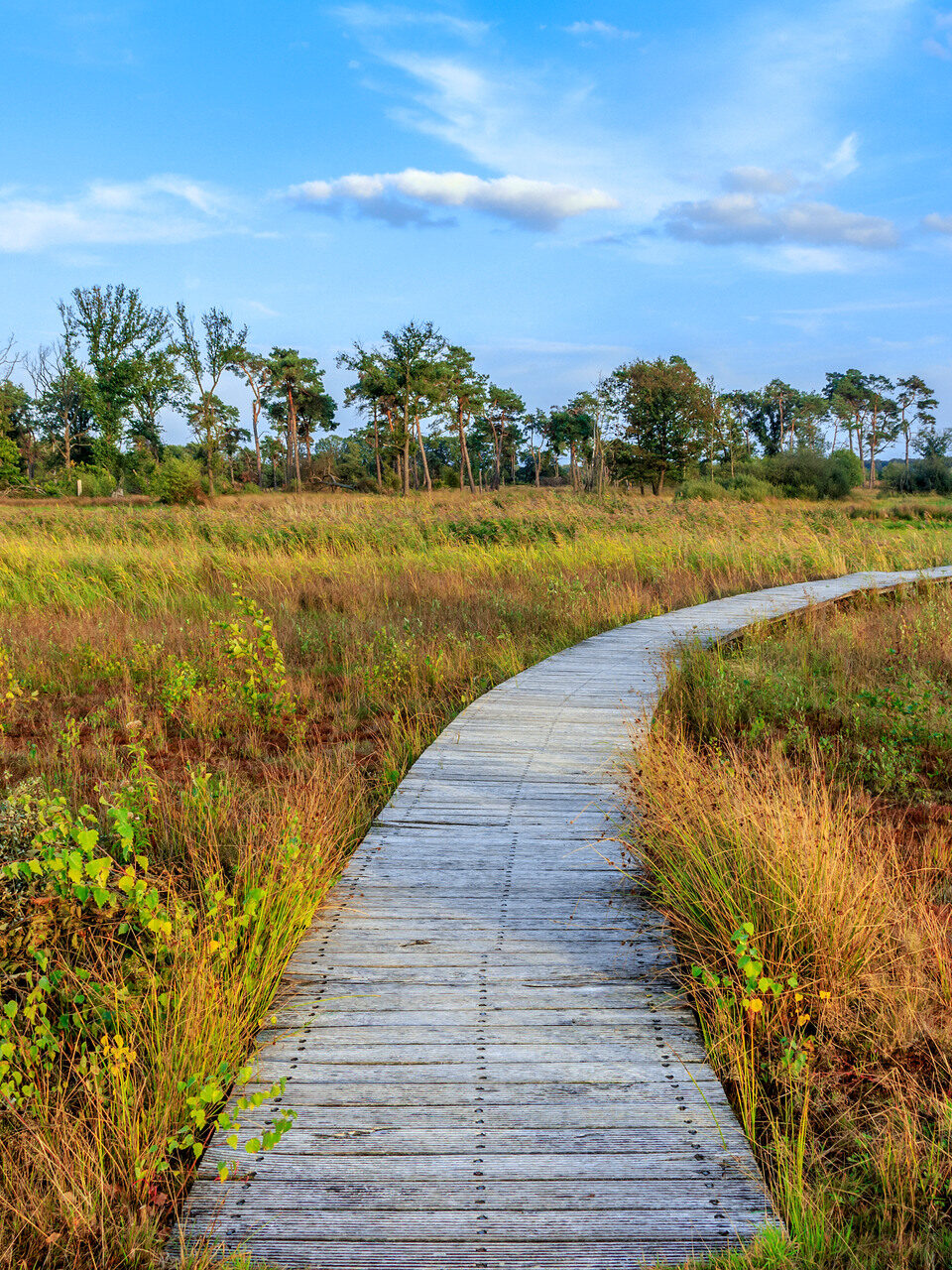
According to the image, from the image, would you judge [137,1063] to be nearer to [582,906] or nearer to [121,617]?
[582,906]

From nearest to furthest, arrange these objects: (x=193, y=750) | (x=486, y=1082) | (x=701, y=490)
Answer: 1. (x=486, y=1082)
2. (x=193, y=750)
3. (x=701, y=490)

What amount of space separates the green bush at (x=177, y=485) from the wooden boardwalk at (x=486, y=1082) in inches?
1494

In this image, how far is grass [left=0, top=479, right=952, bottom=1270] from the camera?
209 centimetres

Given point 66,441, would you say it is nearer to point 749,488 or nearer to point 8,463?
point 8,463

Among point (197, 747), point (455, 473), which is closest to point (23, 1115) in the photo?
point (197, 747)

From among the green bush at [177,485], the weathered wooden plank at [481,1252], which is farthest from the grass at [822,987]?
the green bush at [177,485]

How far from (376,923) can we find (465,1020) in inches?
25.8

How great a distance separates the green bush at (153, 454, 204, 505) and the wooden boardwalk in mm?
37949

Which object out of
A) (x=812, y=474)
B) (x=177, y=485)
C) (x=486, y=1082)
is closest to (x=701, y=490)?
(x=812, y=474)

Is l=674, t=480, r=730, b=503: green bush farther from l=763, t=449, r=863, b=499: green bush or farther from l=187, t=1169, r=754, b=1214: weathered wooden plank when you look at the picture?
l=187, t=1169, r=754, b=1214: weathered wooden plank

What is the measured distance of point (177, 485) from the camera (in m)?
38.8

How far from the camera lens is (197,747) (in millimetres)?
5918

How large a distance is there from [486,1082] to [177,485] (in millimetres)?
39891

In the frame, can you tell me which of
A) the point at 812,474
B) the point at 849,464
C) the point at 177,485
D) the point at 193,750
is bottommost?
the point at 193,750
